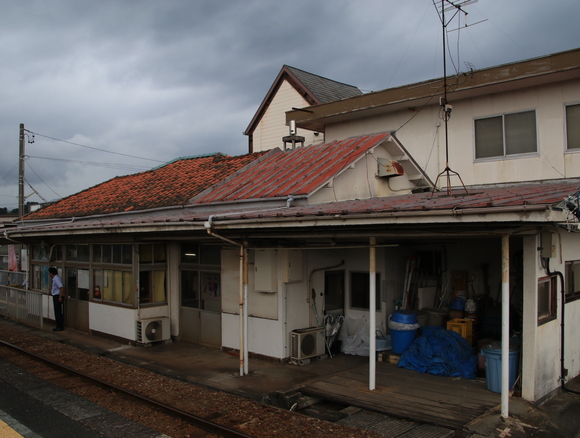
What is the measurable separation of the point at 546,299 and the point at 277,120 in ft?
58.0

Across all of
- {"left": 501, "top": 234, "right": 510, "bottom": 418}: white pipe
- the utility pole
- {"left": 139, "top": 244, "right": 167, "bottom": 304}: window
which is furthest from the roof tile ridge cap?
the utility pole

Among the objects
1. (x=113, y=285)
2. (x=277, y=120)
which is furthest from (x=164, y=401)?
(x=277, y=120)

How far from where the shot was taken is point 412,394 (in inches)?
277

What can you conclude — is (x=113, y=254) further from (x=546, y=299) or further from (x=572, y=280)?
(x=572, y=280)

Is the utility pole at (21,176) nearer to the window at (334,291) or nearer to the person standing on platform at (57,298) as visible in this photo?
the person standing on platform at (57,298)

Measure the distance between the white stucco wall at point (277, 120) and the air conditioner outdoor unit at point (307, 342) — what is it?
1294cm

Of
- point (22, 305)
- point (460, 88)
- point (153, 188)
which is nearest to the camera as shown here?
point (460, 88)

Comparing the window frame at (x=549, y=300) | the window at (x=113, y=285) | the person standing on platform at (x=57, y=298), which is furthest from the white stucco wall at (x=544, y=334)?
the person standing on platform at (x=57, y=298)

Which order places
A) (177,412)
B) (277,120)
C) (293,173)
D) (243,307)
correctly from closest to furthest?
(177,412) < (243,307) < (293,173) < (277,120)

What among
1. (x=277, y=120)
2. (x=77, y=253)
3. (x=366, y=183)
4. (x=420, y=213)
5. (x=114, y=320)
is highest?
(x=277, y=120)

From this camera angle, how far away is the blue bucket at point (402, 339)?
8922 millimetres

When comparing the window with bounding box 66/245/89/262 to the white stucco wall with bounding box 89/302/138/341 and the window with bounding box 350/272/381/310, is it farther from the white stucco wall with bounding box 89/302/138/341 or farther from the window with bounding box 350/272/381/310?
the window with bounding box 350/272/381/310

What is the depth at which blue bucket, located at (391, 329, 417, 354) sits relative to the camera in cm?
892

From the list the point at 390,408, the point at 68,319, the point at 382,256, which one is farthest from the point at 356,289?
the point at 68,319
